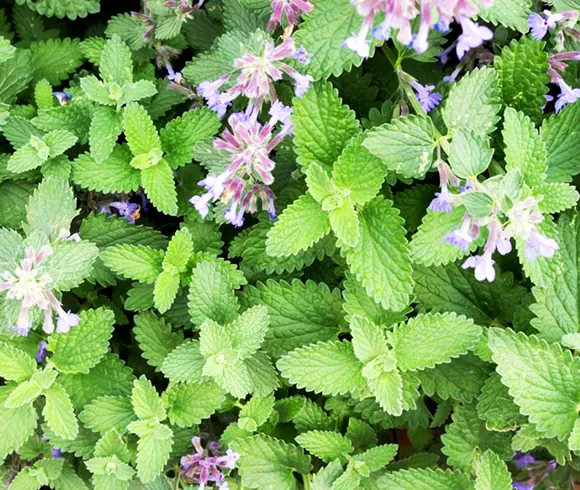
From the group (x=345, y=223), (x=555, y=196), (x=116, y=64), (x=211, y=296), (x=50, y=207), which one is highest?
(x=116, y=64)

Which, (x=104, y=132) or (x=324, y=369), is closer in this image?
(x=324, y=369)

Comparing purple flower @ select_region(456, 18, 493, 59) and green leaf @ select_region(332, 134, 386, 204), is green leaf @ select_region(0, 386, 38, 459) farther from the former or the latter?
purple flower @ select_region(456, 18, 493, 59)

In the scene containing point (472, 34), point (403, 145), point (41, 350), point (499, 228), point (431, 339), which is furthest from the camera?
point (41, 350)

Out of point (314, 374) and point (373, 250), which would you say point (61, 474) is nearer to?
point (314, 374)

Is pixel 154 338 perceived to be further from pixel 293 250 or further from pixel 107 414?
pixel 293 250

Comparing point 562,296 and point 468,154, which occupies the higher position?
point 468,154

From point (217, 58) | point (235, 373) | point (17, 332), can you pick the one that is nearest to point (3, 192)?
point (17, 332)

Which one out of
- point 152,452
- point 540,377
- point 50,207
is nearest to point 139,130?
point 50,207

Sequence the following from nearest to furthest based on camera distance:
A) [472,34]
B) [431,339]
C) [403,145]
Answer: [472,34] < [403,145] < [431,339]

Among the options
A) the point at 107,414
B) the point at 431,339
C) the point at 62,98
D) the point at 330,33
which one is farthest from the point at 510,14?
the point at 107,414
